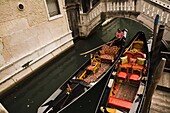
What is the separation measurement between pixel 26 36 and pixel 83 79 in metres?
3.02

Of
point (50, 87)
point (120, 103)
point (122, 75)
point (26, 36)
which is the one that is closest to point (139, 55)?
point (122, 75)

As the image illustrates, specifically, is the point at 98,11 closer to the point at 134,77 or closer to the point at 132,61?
the point at 132,61

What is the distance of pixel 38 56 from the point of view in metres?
6.30

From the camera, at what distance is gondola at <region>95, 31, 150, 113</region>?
3.41 m

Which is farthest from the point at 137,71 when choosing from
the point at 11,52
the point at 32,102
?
the point at 11,52

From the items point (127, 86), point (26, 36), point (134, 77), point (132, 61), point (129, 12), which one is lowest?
point (127, 86)

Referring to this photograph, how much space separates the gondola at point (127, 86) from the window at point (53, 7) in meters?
4.22

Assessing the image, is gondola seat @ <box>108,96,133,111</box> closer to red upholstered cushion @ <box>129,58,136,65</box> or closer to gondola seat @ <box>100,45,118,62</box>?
red upholstered cushion @ <box>129,58,136,65</box>

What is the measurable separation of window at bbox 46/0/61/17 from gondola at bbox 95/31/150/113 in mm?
4220

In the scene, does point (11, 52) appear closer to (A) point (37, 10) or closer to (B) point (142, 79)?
(A) point (37, 10)

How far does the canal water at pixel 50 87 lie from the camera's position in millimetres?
4449

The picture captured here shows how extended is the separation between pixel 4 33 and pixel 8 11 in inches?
32.0

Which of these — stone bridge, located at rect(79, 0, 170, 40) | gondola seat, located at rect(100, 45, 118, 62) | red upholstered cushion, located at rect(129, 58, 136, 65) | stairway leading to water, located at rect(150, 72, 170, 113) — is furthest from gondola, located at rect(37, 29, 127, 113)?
stairway leading to water, located at rect(150, 72, 170, 113)

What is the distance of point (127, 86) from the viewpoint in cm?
431
